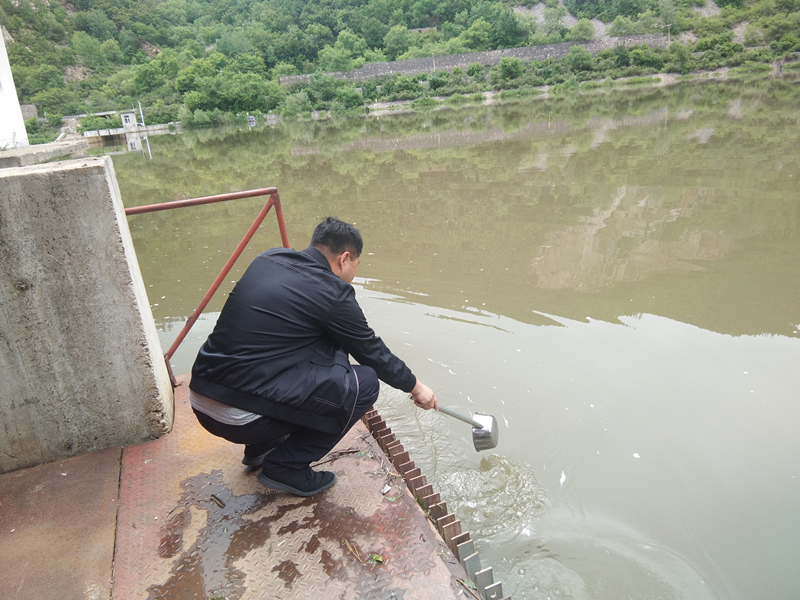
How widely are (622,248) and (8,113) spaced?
25.0ft

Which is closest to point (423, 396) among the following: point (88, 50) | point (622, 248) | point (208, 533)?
point (208, 533)

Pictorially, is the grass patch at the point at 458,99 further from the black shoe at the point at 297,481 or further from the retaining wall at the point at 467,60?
the black shoe at the point at 297,481

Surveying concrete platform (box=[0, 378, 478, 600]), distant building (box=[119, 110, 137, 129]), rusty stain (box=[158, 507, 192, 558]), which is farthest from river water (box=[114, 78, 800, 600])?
distant building (box=[119, 110, 137, 129])

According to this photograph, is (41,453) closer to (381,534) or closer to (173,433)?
(173,433)

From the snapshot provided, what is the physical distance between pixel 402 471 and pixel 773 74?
171 feet

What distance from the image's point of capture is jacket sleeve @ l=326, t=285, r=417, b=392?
2.20m

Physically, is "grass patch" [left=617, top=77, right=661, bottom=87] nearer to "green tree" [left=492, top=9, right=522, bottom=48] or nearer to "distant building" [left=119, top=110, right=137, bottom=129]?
"green tree" [left=492, top=9, right=522, bottom=48]

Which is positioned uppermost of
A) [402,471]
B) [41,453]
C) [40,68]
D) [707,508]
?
[40,68]

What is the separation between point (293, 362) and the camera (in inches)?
86.1

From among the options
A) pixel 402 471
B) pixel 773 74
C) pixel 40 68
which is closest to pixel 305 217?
pixel 402 471

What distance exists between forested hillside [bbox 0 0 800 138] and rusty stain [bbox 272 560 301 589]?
51.9m

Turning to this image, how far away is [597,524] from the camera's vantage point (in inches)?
113

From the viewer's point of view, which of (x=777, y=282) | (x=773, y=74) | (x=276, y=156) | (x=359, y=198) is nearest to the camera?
(x=777, y=282)

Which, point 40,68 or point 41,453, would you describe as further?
point 40,68
